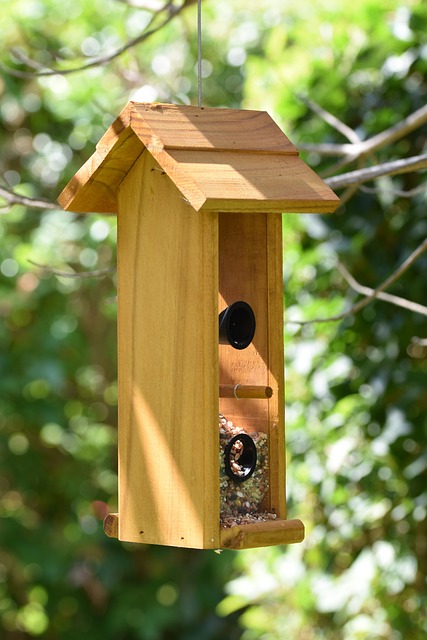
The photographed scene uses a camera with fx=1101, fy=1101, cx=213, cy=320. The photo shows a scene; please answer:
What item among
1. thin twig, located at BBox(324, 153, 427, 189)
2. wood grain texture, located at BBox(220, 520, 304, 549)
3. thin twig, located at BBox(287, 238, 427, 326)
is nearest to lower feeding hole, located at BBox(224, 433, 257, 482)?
wood grain texture, located at BBox(220, 520, 304, 549)

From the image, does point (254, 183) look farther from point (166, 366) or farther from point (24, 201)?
point (24, 201)

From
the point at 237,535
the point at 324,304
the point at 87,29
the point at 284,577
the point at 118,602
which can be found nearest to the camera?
the point at 237,535

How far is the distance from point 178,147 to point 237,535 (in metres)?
0.66

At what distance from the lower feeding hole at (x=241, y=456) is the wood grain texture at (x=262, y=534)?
0.10 m

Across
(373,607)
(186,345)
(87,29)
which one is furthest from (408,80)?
(87,29)

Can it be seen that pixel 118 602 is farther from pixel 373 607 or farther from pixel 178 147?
pixel 178 147

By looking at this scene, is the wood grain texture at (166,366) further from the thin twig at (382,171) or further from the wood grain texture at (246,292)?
the thin twig at (382,171)

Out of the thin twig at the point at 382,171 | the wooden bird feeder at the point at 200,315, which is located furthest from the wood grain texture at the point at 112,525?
the thin twig at the point at 382,171

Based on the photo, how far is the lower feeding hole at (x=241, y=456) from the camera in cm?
197

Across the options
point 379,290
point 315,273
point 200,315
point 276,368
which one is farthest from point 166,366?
point 315,273

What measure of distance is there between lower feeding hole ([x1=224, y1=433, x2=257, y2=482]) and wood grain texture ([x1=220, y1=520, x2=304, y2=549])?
10 centimetres

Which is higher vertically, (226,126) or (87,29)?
(87,29)

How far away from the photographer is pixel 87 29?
5648 millimetres

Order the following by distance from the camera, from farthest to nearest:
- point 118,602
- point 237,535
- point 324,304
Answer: point 118,602
point 324,304
point 237,535
